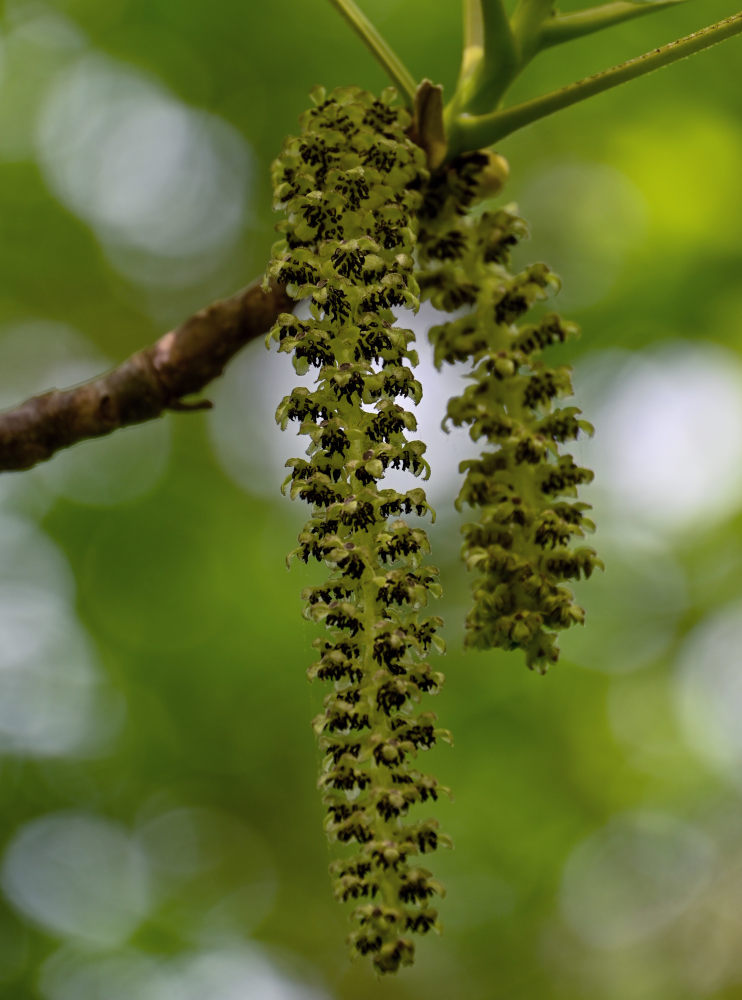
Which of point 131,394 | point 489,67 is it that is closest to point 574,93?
point 489,67

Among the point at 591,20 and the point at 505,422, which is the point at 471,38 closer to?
the point at 591,20

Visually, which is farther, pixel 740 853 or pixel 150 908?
pixel 740 853

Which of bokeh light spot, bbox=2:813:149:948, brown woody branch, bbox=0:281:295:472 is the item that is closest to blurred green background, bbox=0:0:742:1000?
bokeh light spot, bbox=2:813:149:948

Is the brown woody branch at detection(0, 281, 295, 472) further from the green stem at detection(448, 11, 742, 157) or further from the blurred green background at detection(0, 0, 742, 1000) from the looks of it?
the blurred green background at detection(0, 0, 742, 1000)

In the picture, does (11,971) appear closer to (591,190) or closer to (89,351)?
(89,351)

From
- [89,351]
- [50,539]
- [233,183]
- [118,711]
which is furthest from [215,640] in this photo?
[233,183]


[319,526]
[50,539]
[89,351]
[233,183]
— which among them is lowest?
[319,526]

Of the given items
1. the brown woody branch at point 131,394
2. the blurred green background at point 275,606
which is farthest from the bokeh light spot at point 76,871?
the brown woody branch at point 131,394
